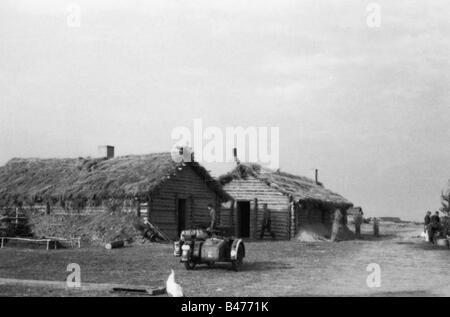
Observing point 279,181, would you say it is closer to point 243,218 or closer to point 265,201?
point 265,201

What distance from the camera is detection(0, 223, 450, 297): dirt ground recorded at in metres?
10.4

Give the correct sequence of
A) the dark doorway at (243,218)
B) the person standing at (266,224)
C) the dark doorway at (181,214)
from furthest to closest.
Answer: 1. the dark doorway at (243,218)
2. the person standing at (266,224)
3. the dark doorway at (181,214)

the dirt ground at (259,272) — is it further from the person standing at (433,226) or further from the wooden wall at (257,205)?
the wooden wall at (257,205)

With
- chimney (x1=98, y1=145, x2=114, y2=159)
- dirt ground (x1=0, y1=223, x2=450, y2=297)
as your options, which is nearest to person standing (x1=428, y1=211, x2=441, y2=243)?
dirt ground (x1=0, y1=223, x2=450, y2=297)

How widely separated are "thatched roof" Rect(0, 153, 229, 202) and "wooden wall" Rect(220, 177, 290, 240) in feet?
7.67

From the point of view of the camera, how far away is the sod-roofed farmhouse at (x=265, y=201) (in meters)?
30.3

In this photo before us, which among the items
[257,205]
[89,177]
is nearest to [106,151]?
[89,177]

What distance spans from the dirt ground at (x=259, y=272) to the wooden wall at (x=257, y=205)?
402 inches

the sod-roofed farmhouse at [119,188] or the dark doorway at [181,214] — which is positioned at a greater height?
the sod-roofed farmhouse at [119,188]

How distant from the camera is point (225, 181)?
3189 cm

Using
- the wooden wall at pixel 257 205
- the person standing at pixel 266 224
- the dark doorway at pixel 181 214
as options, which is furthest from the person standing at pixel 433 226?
the dark doorway at pixel 181 214

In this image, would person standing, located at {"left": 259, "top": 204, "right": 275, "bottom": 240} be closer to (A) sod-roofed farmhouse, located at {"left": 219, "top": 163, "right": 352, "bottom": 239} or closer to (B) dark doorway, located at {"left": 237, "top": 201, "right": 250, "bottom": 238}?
(A) sod-roofed farmhouse, located at {"left": 219, "top": 163, "right": 352, "bottom": 239}
